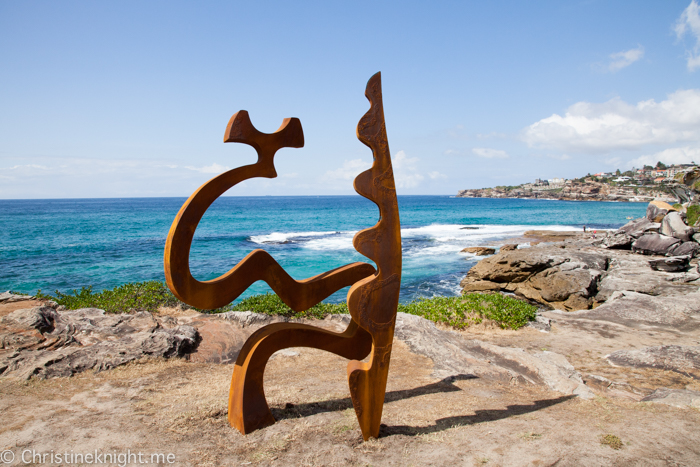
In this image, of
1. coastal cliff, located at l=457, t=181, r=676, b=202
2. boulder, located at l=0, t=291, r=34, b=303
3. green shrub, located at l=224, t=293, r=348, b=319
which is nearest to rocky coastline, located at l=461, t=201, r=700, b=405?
green shrub, located at l=224, t=293, r=348, b=319

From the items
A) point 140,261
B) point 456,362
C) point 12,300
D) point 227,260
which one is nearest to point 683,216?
point 456,362

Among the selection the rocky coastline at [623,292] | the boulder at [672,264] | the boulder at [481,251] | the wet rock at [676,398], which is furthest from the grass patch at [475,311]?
the boulder at [481,251]

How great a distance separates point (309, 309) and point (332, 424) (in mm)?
4555

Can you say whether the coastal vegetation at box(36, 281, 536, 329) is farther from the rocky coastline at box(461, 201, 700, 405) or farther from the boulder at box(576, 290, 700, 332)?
the boulder at box(576, 290, 700, 332)

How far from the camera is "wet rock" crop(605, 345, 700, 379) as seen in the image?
678cm

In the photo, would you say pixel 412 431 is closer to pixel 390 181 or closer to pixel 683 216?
pixel 390 181

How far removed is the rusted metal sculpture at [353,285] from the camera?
12.9 ft

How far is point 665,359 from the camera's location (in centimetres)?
703

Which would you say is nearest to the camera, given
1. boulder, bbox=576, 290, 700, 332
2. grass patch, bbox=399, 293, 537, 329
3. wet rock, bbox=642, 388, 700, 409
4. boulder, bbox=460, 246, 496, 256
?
wet rock, bbox=642, 388, 700, 409

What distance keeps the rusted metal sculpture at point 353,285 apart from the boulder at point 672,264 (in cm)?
1600

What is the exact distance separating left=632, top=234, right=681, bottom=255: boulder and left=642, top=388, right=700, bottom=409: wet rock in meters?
16.3

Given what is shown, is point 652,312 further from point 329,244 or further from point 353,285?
point 329,244

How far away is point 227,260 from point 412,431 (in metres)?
22.5

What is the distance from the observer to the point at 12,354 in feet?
18.7
